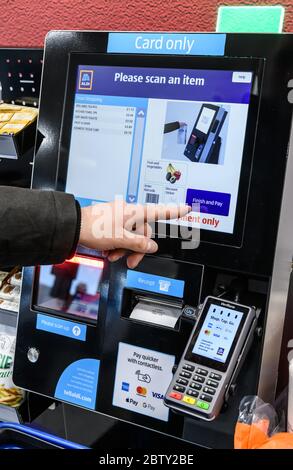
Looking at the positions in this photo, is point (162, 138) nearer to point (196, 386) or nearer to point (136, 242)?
point (136, 242)

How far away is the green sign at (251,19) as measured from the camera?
3.96 feet

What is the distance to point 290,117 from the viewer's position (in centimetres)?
100

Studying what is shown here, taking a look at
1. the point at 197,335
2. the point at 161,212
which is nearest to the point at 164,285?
the point at 197,335

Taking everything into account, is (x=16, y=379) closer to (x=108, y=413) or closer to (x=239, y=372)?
(x=108, y=413)

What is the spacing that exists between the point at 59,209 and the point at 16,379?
1.88 feet

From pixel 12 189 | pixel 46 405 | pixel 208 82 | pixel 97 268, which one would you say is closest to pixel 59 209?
pixel 12 189

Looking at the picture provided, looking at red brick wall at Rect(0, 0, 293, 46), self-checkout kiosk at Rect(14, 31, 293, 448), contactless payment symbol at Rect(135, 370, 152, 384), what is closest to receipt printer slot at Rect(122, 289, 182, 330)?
self-checkout kiosk at Rect(14, 31, 293, 448)

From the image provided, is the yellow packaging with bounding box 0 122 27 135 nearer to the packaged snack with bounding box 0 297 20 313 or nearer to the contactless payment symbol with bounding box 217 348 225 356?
the packaged snack with bounding box 0 297 20 313

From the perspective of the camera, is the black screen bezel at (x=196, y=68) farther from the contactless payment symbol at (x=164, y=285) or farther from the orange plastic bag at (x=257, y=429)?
the orange plastic bag at (x=257, y=429)

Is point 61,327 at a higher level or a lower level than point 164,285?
lower

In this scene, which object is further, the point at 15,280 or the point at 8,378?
the point at 15,280

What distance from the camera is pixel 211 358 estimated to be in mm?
1021

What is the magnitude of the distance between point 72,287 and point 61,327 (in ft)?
0.32

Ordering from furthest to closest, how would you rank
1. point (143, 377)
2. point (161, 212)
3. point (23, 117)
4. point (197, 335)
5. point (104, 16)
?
point (104, 16) < point (23, 117) < point (143, 377) < point (197, 335) < point (161, 212)
